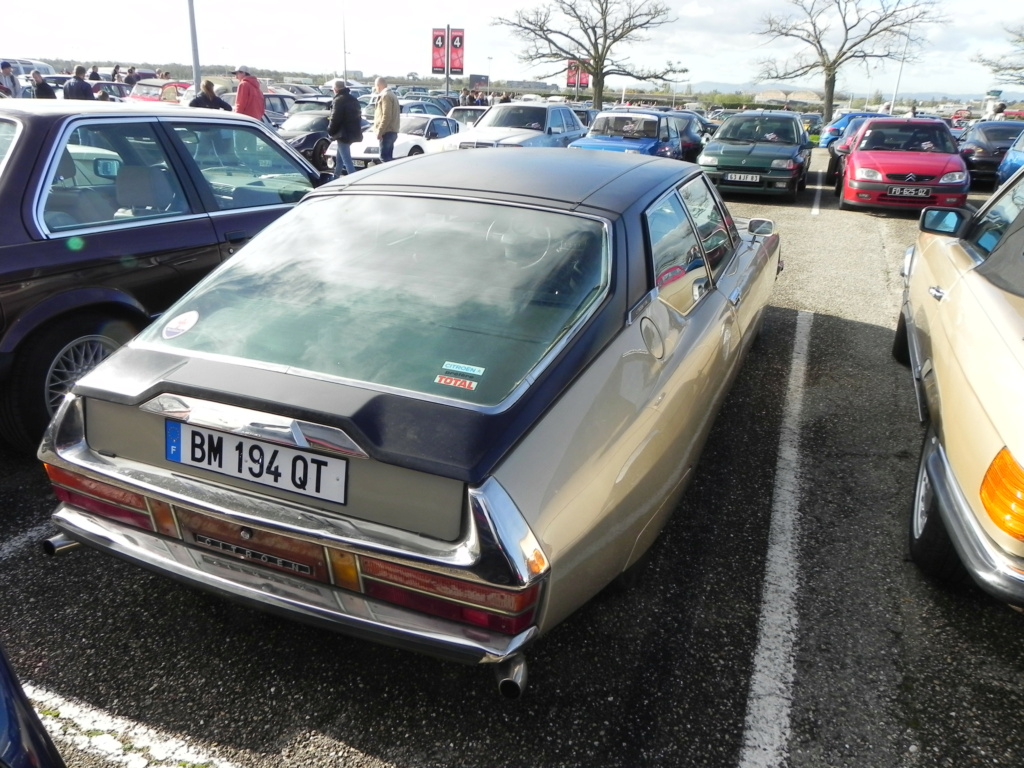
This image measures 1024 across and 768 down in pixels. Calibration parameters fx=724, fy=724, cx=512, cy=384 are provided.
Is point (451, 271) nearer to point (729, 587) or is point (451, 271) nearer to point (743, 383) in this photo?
point (729, 587)

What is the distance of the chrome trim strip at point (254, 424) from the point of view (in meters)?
1.81

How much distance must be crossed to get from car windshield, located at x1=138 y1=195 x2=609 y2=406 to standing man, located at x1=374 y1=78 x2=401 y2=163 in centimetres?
996

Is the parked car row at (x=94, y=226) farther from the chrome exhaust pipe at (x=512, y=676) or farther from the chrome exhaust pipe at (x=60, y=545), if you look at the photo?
the chrome exhaust pipe at (x=512, y=676)

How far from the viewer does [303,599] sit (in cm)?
191

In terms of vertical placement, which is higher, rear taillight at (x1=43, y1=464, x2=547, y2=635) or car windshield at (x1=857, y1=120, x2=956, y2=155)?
car windshield at (x1=857, y1=120, x2=956, y2=155)

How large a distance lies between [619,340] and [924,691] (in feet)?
4.66

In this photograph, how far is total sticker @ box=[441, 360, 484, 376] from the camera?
2.02m

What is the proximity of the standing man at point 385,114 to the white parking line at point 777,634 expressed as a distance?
10035 millimetres

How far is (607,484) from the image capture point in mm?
1982

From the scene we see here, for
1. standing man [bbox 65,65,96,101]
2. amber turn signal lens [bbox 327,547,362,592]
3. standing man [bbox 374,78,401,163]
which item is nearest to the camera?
amber turn signal lens [bbox 327,547,362,592]

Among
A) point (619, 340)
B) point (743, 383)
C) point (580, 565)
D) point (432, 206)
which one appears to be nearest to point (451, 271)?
point (432, 206)

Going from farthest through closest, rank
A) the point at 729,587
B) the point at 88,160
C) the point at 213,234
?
the point at 213,234
the point at 88,160
the point at 729,587

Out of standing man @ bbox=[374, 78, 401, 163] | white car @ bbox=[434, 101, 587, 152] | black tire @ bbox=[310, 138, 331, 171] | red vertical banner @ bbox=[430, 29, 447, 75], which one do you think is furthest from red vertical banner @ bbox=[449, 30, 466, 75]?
black tire @ bbox=[310, 138, 331, 171]

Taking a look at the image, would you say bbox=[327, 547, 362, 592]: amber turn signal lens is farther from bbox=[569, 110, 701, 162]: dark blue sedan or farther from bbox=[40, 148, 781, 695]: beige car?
bbox=[569, 110, 701, 162]: dark blue sedan
